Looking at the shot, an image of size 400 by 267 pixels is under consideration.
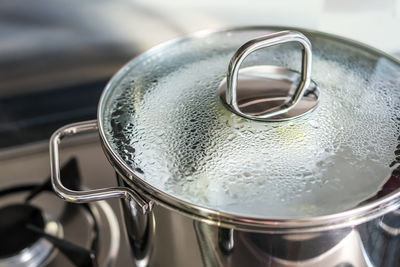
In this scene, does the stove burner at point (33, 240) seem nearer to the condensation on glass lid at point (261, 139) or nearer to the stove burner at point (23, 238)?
the stove burner at point (23, 238)

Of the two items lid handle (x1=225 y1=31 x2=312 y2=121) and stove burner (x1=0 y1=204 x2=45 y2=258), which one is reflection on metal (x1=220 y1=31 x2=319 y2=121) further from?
stove burner (x1=0 y1=204 x2=45 y2=258)

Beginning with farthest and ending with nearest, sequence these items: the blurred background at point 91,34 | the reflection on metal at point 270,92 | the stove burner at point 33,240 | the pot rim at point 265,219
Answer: the blurred background at point 91,34 → the stove burner at point 33,240 → the reflection on metal at point 270,92 → the pot rim at point 265,219

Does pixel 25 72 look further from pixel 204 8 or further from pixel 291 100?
pixel 291 100

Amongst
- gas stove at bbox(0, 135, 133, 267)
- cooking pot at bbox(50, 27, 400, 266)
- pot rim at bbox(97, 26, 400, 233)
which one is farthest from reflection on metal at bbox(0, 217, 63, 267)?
pot rim at bbox(97, 26, 400, 233)

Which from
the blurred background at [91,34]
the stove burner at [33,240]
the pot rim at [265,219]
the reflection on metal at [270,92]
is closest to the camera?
the pot rim at [265,219]

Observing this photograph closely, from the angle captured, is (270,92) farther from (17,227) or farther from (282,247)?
(17,227)

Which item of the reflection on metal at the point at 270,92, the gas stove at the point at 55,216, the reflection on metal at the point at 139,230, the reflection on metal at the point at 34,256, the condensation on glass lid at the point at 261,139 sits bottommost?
the reflection on metal at the point at 34,256

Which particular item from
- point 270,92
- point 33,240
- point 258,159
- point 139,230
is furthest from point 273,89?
point 33,240

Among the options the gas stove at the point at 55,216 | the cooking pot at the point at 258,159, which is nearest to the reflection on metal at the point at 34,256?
the gas stove at the point at 55,216
